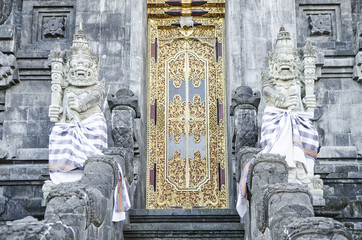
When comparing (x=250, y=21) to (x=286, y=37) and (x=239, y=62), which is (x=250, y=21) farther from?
(x=286, y=37)

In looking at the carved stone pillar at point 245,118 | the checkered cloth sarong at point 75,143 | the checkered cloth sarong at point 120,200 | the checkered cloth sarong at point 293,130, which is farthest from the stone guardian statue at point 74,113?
the checkered cloth sarong at point 293,130

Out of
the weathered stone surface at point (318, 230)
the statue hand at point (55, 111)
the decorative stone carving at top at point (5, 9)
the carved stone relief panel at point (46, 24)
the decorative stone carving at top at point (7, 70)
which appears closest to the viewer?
the weathered stone surface at point (318, 230)

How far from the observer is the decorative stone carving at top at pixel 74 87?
1279cm

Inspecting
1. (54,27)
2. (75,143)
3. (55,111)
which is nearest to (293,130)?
(75,143)

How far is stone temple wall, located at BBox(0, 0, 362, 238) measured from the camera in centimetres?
1541

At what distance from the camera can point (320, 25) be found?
16.5 meters

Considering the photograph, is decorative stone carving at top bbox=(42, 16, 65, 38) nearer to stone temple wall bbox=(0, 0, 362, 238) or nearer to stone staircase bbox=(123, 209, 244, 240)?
stone temple wall bbox=(0, 0, 362, 238)

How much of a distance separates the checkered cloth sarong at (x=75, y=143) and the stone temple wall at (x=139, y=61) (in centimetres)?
231

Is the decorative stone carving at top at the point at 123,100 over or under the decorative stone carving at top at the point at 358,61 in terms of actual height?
under

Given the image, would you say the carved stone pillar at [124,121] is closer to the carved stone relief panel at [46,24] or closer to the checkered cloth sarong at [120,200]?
the checkered cloth sarong at [120,200]

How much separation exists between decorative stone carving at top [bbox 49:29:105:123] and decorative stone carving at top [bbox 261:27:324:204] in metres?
3.03

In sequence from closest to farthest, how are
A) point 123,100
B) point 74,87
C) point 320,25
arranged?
point 74,87 → point 123,100 → point 320,25

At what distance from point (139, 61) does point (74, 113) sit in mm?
3380

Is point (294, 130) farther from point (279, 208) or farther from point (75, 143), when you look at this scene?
point (75, 143)
